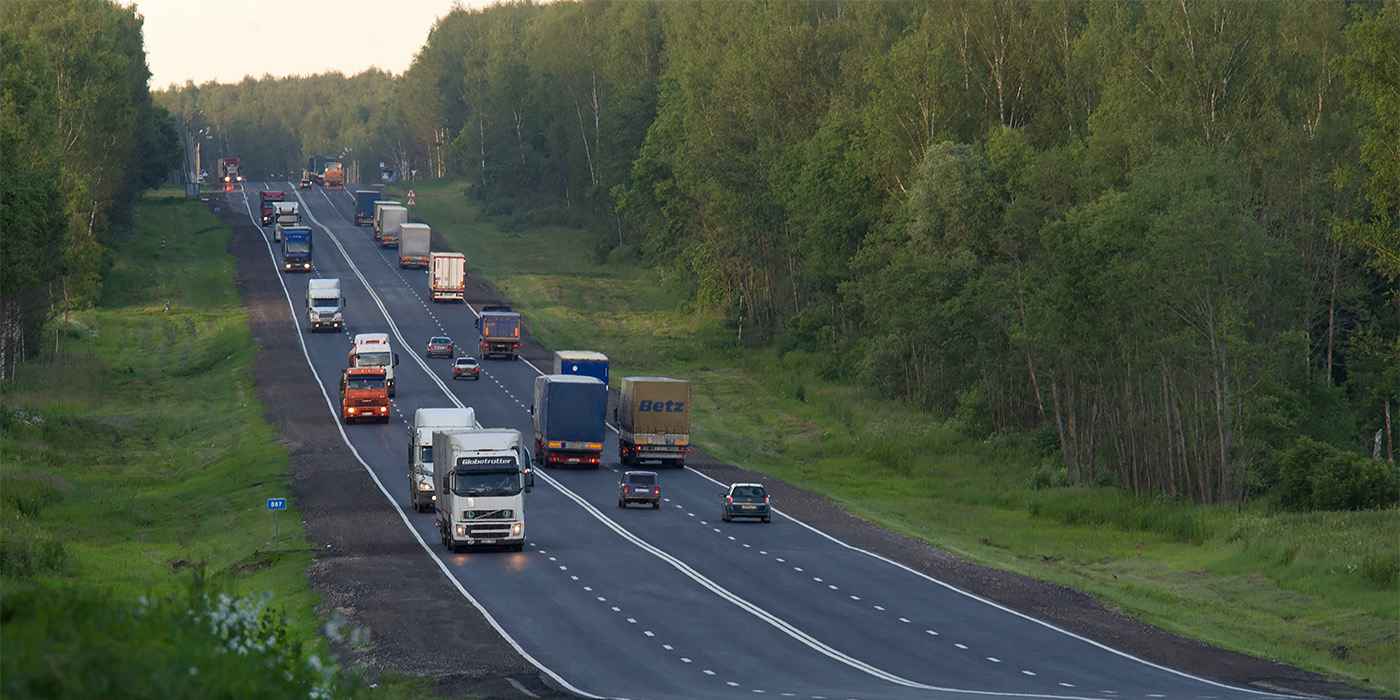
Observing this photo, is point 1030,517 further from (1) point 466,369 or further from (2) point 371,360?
(1) point 466,369

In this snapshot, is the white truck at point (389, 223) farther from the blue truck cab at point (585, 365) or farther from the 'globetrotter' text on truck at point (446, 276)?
the blue truck cab at point (585, 365)

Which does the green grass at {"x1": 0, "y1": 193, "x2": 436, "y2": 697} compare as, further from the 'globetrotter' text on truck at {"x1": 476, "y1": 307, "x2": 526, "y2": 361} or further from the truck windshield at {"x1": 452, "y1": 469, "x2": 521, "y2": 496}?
the 'globetrotter' text on truck at {"x1": 476, "y1": 307, "x2": 526, "y2": 361}

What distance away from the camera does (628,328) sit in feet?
397

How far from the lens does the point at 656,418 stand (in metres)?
71.2

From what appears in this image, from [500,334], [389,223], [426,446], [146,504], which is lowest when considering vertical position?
[146,504]

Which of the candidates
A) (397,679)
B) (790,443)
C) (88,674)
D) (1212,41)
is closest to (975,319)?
(790,443)

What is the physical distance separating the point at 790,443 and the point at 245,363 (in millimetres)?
31640

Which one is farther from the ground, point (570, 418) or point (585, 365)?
point (585, 365)

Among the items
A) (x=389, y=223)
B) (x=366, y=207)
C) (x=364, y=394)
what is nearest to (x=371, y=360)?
(x=364, y=394)

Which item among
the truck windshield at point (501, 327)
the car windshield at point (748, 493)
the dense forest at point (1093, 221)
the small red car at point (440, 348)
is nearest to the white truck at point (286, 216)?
the dense forest at point (1093, 221)

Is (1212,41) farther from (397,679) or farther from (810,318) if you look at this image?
(397,679)

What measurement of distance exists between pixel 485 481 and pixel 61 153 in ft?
186

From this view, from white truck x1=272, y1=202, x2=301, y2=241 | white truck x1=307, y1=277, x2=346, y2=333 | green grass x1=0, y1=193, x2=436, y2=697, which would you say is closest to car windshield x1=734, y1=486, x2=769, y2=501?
green grass x1=0, y1=193, x2=436, y2=697

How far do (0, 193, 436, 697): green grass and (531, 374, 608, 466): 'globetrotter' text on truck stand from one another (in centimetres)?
980
